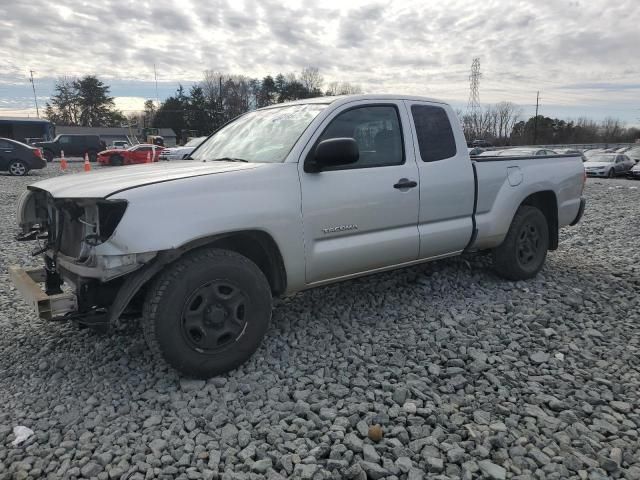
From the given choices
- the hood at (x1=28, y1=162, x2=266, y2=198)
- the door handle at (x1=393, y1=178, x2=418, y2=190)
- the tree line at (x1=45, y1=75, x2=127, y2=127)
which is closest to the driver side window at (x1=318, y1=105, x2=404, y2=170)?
the door handle at (x1=393, y1=178, x2=418, y2=190)

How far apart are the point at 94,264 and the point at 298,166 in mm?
1478

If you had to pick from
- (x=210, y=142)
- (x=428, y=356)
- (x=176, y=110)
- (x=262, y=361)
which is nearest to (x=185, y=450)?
(x=262, y=361)

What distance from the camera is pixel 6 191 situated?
14250mm

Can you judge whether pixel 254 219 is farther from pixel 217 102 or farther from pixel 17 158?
pixel 217 102

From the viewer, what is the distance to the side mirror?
11.1 ft

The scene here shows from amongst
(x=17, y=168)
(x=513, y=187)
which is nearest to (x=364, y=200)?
(x=513, y=187)

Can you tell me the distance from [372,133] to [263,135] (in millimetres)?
892

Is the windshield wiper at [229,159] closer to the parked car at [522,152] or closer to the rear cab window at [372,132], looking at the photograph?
the rear cab window at [372,132]

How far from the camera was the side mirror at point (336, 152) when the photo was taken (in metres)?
3.39

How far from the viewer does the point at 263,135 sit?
4.06 metres

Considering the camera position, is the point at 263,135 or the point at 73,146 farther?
the point at 73,146

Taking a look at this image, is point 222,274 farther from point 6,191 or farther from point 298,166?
point 6,191

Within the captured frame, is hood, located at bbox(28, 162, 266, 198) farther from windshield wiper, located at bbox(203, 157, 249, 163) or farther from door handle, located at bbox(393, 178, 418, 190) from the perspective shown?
door handle, located at bbox(393, 178, 418, 190)

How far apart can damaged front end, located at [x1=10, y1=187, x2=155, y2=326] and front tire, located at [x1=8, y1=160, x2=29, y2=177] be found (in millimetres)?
19072
